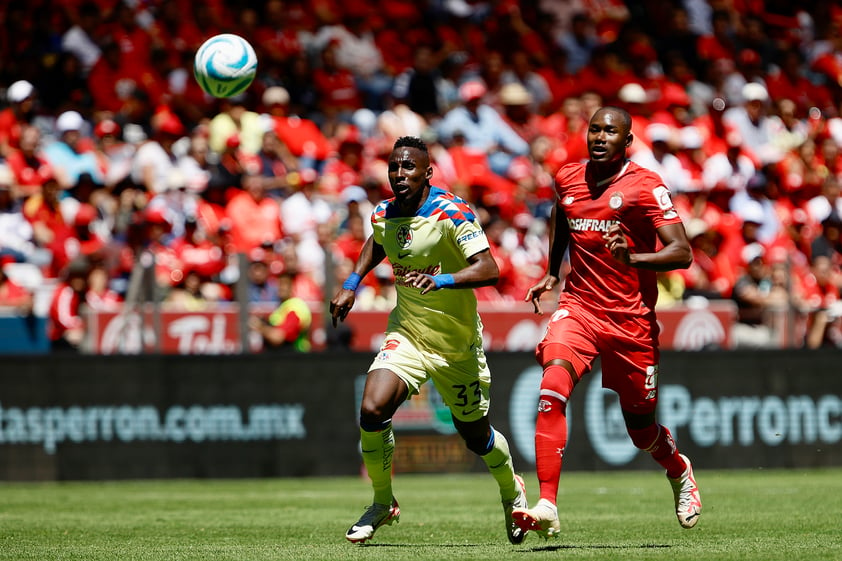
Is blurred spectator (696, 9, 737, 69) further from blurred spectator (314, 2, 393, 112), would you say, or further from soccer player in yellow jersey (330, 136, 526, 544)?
soccer player in yellow jersey (330, 136, 526, 544)

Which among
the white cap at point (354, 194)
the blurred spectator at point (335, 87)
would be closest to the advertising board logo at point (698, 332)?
the white cap at point (354, 194)

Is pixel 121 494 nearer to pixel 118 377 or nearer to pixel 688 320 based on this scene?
pixel 118 377

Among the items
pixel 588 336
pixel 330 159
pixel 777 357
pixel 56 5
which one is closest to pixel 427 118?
pixel 330 159

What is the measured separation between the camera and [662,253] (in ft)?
28.4

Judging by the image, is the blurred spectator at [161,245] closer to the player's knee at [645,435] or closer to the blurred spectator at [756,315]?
the blurred spectator at [756,315]

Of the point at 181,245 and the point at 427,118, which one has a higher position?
the point at 427,118

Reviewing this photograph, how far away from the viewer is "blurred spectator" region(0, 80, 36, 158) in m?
19.0

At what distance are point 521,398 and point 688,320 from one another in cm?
220

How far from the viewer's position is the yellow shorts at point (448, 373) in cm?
916

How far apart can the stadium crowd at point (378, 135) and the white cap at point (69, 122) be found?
1.3 inches

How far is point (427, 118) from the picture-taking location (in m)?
22.1

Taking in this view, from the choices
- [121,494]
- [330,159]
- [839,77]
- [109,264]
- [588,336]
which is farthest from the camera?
[839,77]

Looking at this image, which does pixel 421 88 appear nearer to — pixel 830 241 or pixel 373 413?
pixel 830 241

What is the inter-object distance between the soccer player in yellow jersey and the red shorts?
568 millimetres
